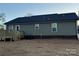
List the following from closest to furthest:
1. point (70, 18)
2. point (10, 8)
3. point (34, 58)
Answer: point (34, 58) → point (10, 8) → point (70, 18)

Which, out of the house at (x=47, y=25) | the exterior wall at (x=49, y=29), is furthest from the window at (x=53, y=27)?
the exterior wall at (x=49, y=29)

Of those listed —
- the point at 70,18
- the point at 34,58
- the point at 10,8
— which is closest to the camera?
the point at 34,58

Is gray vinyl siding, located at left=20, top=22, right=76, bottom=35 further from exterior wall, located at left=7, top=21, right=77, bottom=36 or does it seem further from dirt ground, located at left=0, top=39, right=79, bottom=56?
dirt ground, located at left=0, top=39, right=79, bottom=56

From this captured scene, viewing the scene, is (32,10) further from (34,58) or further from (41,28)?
(34,58)

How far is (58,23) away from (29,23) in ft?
8.71

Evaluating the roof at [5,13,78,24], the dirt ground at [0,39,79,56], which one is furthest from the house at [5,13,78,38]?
the dirt ground at [0,39,79,56]

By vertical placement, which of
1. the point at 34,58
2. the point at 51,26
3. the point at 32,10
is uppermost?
the point at 32,10

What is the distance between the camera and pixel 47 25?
54.9 ft

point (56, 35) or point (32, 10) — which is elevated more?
point (32, 10)

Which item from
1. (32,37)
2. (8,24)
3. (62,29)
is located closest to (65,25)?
(62,29)

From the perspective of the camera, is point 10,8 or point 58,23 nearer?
point 10,8

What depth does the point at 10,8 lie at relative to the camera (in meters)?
13.1

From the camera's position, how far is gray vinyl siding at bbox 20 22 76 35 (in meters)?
16.2

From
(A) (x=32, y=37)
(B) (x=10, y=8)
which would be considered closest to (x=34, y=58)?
(B) (x=10, y=8)
